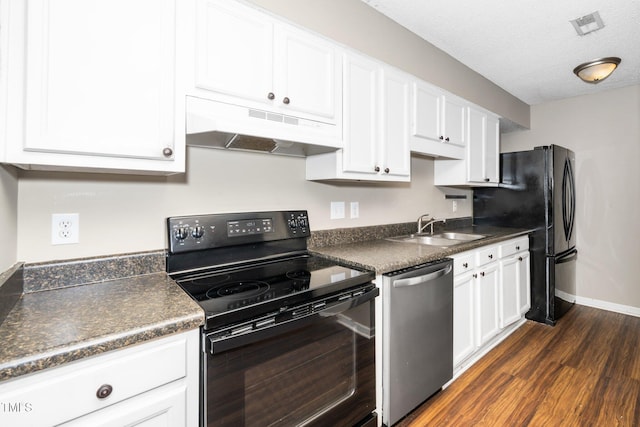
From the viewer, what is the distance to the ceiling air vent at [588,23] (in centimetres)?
197

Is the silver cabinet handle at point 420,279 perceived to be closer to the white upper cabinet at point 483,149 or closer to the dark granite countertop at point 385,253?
the dark granite countertop at point 385,253

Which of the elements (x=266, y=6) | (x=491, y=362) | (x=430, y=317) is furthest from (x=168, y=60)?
(x=491, y=362)

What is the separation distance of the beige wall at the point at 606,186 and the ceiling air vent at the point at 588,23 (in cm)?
162

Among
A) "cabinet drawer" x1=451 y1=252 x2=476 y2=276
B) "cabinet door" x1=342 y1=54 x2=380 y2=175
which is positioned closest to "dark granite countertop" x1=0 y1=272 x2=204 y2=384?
"cabinet door" x1=342 y1=54 x2=380 y2=175

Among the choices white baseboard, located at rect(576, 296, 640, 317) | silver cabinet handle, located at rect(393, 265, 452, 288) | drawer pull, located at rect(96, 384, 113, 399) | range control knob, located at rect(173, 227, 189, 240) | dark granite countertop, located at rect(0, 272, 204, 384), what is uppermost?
range control knob, located at rect(173, 227, 189, 240)

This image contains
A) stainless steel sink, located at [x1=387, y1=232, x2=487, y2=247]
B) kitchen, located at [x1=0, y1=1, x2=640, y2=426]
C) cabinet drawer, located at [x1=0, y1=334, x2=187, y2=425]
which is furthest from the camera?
stainless steel sink, located at [x1=387, y1=232, x2=487, y2=247]

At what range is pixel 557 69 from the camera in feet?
8.97

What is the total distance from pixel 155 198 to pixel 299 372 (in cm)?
98

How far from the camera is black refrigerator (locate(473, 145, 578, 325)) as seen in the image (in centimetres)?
280

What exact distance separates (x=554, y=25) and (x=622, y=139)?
1941 mm

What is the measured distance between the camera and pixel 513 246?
2607 millimetres

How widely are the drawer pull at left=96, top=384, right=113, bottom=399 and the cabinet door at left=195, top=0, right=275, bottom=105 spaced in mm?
1038

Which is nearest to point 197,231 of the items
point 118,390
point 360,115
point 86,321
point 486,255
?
point 86,321

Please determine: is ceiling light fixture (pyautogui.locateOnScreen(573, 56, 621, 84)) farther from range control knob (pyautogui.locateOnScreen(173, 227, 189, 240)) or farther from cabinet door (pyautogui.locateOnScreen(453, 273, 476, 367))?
range control knob (pyautogui.locateOnScreen(173, 227, 189, 240))
